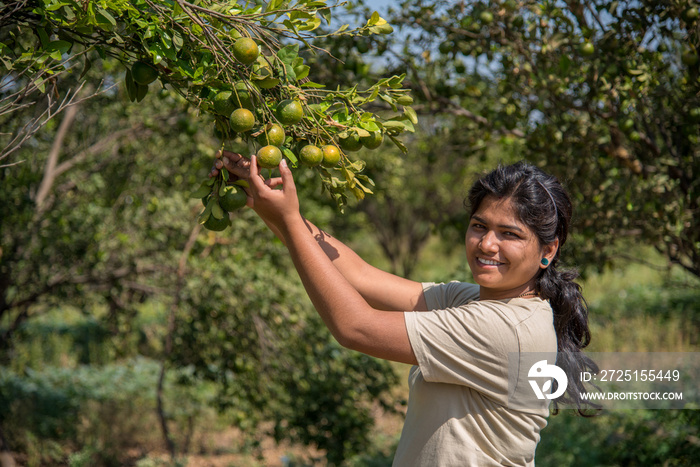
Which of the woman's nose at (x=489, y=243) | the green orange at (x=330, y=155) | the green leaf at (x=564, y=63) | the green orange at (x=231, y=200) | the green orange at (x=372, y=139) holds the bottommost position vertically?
the green orange at (x=231, y=200)

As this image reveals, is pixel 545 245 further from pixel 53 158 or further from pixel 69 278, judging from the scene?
pixel 53 158

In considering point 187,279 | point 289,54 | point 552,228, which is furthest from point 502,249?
point 187,279

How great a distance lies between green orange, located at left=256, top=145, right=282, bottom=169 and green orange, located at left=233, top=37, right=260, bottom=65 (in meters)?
0.20

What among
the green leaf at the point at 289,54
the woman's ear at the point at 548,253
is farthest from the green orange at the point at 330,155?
the woman's ear at the point at 548,253

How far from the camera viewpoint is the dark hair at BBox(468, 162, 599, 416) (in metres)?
1.64

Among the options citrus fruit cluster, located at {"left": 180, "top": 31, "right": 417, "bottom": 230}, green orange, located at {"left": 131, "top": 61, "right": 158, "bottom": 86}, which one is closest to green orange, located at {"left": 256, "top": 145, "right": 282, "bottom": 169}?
citrus fruit cluster, located at {"left": 180, "top": 31, "right": 417, "bottom": 230}

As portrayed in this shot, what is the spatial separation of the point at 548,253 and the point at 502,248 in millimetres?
175

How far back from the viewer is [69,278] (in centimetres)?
420

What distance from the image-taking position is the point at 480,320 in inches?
59.7

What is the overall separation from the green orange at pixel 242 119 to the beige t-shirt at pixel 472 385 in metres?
0.58

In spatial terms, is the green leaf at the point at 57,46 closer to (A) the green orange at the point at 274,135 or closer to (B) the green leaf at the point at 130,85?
(B) the green leaf at the point at 130,85

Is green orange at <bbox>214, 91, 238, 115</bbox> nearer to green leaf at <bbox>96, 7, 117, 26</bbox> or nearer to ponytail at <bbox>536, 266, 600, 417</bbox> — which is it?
green leaf at <bbox>96, 7, 117, 26</bbox>

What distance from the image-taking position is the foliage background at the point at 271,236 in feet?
9.62

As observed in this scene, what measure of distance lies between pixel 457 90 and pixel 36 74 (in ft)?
8.32
